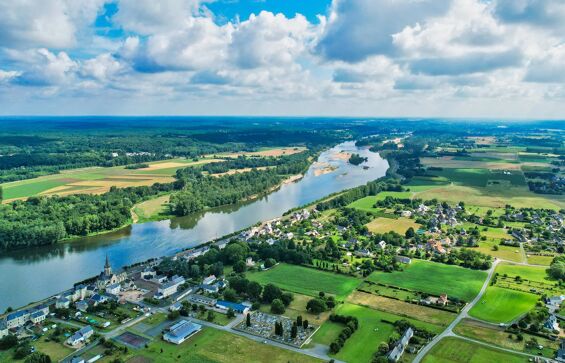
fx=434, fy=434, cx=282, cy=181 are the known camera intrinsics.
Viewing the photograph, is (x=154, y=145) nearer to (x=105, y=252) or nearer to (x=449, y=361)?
(x=105, y=252)

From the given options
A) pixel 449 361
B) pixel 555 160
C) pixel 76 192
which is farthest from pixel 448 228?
pixel 555 160

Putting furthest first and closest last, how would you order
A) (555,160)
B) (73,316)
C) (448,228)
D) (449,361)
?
(555,160), (448,228), (73,316), (449,361)

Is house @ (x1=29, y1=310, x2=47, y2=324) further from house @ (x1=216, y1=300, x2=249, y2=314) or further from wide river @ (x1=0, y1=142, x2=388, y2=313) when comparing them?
house @ (x1=216, y1=300, x2=249, y2=314)

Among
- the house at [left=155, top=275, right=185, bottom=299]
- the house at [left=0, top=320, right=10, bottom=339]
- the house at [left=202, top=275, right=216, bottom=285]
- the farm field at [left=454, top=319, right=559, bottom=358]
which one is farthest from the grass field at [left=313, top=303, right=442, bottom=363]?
the house at [left=0, top=320, right=10, bottom=339]

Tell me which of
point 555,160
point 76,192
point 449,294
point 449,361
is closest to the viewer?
point 449,361

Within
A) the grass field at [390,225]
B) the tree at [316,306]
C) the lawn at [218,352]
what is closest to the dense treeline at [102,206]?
the grass field at [390,225]

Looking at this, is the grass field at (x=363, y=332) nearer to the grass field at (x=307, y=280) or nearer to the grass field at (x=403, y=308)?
the grass field at (x=403, y=308)
